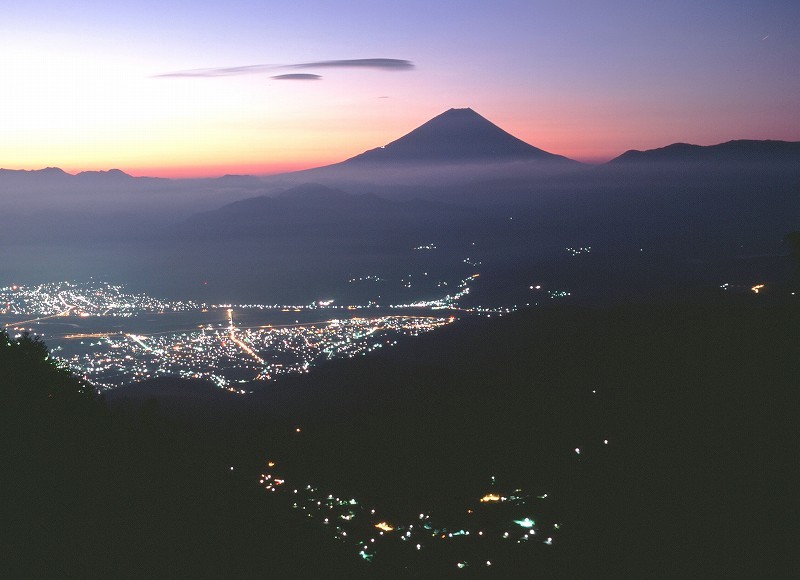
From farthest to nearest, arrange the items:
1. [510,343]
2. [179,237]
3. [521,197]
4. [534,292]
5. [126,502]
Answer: [521,197]
[179,237]
[534,292]
[510,343]
[126,502]

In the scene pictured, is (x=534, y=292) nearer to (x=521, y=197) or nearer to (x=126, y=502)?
(x=126, y=502)

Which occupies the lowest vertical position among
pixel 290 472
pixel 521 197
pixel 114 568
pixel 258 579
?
pixel 290 472

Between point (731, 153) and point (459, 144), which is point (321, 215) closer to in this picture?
point (459, 144)

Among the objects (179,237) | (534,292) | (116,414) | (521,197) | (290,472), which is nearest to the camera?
(116,414)

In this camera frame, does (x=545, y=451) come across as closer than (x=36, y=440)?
No

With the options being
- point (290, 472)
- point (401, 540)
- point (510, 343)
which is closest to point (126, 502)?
point (401, 540)

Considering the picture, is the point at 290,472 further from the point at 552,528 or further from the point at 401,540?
the point at 552,528

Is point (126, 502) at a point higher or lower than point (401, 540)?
higher

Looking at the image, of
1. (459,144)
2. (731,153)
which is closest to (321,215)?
(459,144)

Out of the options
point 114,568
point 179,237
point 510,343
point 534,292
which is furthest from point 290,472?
point 179,237
